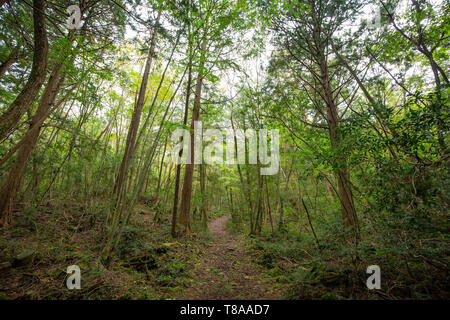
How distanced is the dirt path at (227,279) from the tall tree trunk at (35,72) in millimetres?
4569

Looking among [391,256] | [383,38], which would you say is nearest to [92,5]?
[383,38]

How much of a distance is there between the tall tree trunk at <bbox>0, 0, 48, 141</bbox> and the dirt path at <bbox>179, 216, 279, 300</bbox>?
15.0ft

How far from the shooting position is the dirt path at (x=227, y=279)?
3.21m

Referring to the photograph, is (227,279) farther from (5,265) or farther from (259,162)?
(259,162)

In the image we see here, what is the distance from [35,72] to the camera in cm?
336

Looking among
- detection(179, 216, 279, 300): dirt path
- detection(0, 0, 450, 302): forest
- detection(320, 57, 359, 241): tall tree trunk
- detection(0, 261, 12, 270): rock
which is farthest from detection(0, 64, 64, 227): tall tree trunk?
detection(320, 57, 359, 241): tall tree trunk

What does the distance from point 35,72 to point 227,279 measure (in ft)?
19.5

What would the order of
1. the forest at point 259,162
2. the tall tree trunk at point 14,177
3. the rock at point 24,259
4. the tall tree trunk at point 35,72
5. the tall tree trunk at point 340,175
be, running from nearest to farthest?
1. the forest at point 259,162
2. the rock at point 24,259
3. the tall tree trunk at point 35,72
4. the tall tree trunk at point 340,175
5. the tall tree trunk at point 14,177

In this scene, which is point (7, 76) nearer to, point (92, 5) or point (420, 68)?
point (92, 5)

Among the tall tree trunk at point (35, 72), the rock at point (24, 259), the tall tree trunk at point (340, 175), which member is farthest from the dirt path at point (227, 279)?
the tall tree trunk at point (35, 72)

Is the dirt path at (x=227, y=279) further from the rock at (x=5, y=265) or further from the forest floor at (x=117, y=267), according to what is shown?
the rock at (x=5, y=265)

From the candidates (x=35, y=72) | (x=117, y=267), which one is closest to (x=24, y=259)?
(x=117, y=267)

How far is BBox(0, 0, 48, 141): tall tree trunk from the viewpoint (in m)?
3.18

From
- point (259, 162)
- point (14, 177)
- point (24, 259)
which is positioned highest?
point (259, 162)
